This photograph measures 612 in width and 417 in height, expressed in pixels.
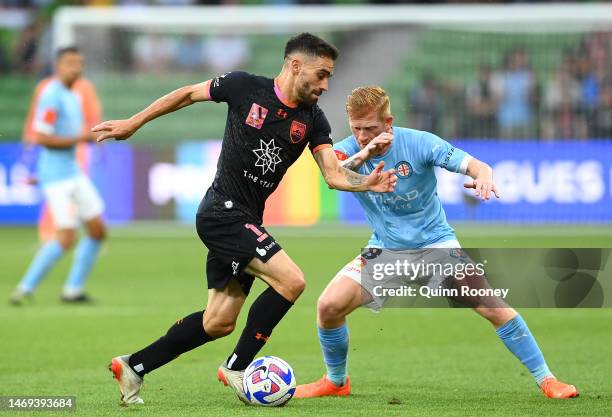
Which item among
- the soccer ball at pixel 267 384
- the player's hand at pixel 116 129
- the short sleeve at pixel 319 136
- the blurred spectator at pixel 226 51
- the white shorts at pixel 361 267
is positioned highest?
the blurred spectator at pixel 226 51

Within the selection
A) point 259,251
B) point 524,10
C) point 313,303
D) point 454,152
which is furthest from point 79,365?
point 524,10

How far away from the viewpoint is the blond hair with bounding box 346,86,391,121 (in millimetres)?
6504

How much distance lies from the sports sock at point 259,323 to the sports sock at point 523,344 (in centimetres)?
125

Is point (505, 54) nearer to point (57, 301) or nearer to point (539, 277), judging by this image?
point (57, 301)

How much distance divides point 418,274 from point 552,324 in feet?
12.5

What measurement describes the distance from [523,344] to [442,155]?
1.15 m

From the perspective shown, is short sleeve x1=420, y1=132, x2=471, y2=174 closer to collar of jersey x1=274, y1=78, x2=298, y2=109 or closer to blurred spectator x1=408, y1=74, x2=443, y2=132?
collar of jersey x1=274, y1=78, x2=298, y2=109

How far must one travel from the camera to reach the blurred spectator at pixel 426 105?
17875 mm

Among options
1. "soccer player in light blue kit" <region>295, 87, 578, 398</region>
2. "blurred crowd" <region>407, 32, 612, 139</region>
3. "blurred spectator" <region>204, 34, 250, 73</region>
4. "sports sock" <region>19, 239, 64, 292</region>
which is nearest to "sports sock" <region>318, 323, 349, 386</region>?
"soccer player in light blue kit" <region>295, 87, 578, 398</region>

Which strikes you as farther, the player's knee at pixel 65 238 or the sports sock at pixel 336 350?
the player's knee at pixel 65 238

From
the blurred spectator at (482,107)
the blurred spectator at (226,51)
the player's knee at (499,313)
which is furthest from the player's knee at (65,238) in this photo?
the blurred spectator at (482,107)

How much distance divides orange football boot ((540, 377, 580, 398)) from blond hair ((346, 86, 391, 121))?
1.74 meters

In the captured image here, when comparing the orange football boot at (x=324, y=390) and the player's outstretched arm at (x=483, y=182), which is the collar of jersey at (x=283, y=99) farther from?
the orange football boot at (x=324, y=390)

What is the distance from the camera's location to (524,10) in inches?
683
